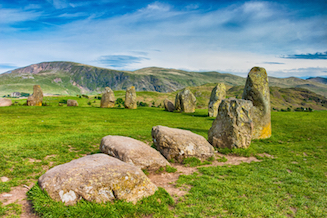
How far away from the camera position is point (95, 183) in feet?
17.1

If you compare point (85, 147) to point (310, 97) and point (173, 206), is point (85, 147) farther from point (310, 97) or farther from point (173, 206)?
point (310, 97)

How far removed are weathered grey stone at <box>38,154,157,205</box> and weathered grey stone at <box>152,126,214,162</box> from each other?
3.57m

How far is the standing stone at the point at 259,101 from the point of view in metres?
14.9

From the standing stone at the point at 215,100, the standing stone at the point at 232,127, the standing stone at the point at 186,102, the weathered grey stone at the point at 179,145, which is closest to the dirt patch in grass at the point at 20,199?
the weathered grey stone at the point at 179,145

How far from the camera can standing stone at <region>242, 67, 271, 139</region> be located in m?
14.9

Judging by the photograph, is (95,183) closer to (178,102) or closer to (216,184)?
(216,184)

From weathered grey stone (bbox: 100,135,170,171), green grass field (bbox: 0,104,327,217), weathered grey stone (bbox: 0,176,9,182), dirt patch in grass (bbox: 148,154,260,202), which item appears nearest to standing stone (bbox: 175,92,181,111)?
green grass field (bbox: 0,104,327,217)

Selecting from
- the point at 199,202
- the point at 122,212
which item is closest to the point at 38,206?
the point at 122,212

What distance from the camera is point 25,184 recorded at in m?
6.50

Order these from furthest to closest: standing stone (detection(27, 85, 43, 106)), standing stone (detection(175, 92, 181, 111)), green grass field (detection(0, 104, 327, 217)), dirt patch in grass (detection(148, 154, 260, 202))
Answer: standing stone (detection(175, 92, 181, 111))
standing stone (detection(27, 85, 43, 106))
dirt patch in grass (detection(148, 154, 260, 202))
green grass field (detection(0, 104, 327, 217))

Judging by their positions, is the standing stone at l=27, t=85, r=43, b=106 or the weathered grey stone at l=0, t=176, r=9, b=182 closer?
the weathered grey stone at l=0, t=176, r=9, b=182

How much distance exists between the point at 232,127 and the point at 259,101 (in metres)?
5.10

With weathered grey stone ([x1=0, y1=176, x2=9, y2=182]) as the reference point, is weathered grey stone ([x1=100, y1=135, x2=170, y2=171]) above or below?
above

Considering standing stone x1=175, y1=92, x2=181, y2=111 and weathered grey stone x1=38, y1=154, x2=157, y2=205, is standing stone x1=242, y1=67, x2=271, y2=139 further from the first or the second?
standing stone x1=175, y1=92, x2=181, y2=111
